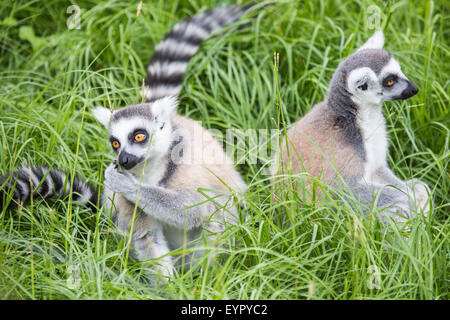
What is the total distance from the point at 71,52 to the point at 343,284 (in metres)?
3.12

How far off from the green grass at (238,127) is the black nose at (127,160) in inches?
8.3

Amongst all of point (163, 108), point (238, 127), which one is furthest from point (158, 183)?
point (238, 127)

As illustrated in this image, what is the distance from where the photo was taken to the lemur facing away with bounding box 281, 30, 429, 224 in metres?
3.29

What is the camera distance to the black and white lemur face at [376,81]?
3.27 metres

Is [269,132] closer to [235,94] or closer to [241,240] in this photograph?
[235,94]

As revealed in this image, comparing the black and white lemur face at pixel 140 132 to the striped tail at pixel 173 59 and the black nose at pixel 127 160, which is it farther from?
the striped tail at pixel 173 59

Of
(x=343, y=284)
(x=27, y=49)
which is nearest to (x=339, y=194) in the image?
(x=343, y=284)

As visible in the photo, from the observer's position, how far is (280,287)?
271cm

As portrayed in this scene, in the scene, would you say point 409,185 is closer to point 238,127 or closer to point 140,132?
point 238,127

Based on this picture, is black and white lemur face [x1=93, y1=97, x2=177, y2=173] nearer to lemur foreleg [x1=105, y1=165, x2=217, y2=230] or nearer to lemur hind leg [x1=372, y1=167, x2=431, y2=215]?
lemur foreleg [x1=105, y1=165, x2=217, y2=230]

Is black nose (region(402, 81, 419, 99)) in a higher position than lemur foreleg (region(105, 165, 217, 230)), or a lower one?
higher

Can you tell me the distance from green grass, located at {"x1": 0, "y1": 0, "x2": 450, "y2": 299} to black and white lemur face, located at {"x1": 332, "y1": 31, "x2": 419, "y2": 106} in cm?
46

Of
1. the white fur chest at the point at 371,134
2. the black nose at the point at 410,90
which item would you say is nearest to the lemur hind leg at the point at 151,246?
the white fur chest at the point at 371,134

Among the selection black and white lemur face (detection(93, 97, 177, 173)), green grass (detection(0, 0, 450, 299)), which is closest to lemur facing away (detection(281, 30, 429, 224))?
green grass (detection(0, 0, 450, 299))
